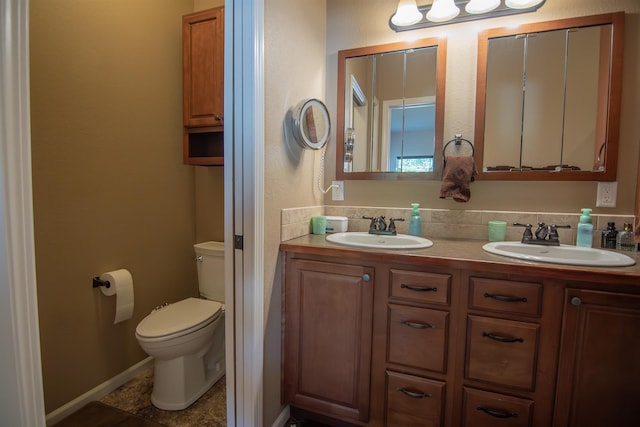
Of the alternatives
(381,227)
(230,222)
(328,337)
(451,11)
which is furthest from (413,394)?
(451,11)

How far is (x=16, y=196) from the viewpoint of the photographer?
82 cm

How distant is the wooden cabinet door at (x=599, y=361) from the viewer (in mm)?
1015

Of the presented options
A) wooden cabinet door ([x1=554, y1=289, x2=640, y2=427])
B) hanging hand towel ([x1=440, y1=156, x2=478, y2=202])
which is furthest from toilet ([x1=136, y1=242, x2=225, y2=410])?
wooden cabinet door ([x1=554, y1=289, x2=640, y2=427])

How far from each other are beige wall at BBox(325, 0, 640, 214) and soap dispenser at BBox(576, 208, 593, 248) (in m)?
0.09

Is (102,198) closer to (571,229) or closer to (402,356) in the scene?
(402,356)

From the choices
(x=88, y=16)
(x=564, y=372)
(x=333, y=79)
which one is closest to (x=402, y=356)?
(x=564, y=372)

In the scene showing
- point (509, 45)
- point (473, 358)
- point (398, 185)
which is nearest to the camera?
point (473, 358)

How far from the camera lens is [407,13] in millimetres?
1681

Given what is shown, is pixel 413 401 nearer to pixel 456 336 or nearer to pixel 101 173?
pixel 456 336

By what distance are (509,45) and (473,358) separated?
152 cm

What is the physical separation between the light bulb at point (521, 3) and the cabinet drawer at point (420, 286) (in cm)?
140

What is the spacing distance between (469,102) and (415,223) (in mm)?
714

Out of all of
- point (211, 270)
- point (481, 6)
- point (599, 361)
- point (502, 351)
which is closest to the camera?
point (599, 361)

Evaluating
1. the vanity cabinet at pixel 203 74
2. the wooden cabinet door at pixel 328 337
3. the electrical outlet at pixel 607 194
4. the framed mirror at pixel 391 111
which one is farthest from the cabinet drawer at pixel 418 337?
the vanity cabinet at pixel 203 74
